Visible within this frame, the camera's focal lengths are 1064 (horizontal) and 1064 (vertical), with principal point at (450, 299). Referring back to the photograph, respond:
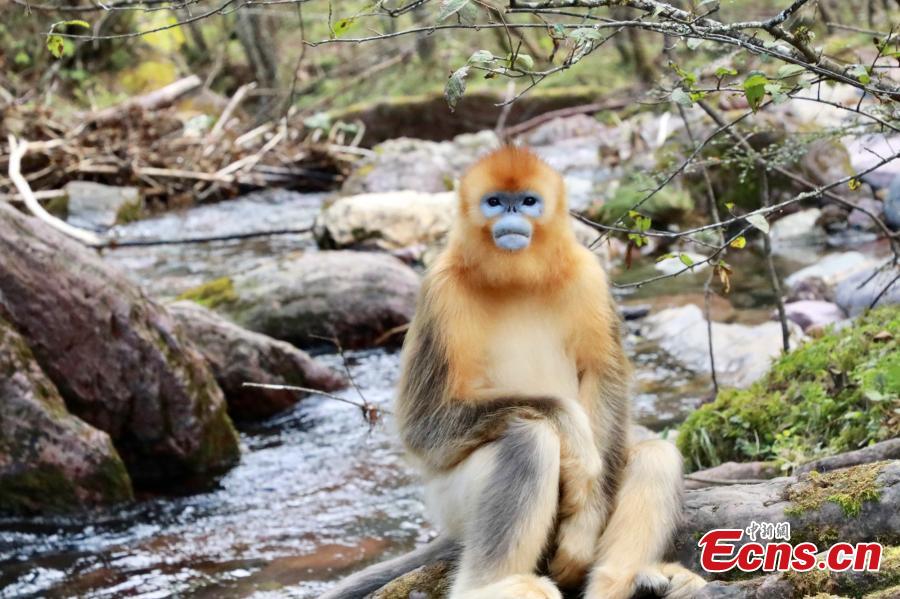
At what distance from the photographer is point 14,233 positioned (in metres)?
6.54

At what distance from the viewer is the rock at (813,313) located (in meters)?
8.02

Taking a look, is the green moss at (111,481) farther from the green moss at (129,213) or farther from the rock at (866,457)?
the green moss at (129,213)

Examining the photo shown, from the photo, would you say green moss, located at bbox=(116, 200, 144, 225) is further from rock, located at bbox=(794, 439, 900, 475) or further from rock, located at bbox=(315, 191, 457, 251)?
rock, located at bbox=(794, 439, 900, 475)

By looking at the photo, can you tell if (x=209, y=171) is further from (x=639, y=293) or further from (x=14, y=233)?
(x=14, y=233)

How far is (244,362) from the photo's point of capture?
8.08m

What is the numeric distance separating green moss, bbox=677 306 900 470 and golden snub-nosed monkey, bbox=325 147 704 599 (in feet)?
4.72

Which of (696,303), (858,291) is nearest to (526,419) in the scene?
(858,291)

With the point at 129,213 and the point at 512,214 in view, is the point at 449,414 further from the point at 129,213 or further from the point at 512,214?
the point at 129,213

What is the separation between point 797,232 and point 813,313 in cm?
392

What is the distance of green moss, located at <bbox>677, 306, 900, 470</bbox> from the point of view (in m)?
4.67

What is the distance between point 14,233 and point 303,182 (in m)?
10.3

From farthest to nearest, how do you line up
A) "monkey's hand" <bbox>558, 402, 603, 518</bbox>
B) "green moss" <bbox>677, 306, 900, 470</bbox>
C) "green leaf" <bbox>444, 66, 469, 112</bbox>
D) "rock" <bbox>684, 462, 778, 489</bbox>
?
"rock" <bbox>684, 462, 778, 489</bbox>
"green moss" <bbox>677, 306, 900, 470</bbox>
"monkey's hand" <bbox>558, 402, 603, 518</bbox>
"green leaf" <bbox>444, 66, 469, 112</bbox>

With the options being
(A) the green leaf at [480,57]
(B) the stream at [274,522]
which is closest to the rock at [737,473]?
(B) the stream at [274,522]

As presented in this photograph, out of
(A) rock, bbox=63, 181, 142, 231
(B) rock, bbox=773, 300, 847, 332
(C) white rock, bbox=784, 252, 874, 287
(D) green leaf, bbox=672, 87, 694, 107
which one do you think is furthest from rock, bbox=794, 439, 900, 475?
(A) rock, bbox=63, 181, 142, 231
